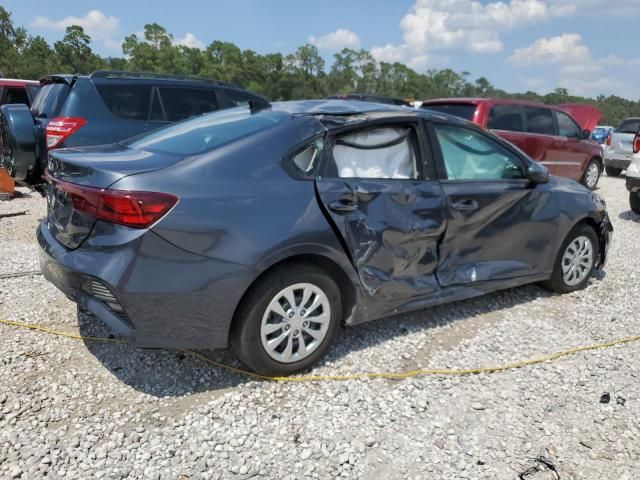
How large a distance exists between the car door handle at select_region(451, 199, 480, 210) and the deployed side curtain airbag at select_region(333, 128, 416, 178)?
0.39 m

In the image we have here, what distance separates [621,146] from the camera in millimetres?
13898

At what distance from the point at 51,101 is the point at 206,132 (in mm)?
3746

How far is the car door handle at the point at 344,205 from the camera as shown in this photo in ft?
10.1

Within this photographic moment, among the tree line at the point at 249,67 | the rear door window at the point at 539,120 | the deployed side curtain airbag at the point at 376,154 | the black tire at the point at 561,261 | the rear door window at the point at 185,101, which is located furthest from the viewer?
the tree line at the point at 249,67

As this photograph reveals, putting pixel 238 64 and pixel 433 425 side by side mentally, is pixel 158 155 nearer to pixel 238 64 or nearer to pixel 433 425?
pixel 433 425

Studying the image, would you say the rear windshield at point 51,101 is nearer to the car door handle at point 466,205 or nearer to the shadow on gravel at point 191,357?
the shadow on gravel at point 191,357

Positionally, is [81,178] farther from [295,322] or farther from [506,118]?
[506,118]

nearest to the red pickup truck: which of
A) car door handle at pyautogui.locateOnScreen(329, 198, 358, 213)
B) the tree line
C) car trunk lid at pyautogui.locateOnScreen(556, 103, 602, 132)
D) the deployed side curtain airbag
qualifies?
car trunk lid at pyautogui.locateOnScreen(556, 103, 602, 132)

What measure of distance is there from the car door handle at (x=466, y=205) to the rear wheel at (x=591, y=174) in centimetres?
813

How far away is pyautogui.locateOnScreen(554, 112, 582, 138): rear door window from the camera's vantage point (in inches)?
387

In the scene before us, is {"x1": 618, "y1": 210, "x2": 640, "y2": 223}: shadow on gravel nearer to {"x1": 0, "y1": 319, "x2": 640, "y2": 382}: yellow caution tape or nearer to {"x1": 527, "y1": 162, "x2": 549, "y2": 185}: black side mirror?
{"x1": 527, "y1": 162, "x2": 549, "y2": 185}: black side mirror

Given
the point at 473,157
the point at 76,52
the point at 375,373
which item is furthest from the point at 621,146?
the point at 76,52

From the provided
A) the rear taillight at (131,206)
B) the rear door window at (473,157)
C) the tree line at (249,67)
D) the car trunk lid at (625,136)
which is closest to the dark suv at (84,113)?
the rear taillight at (131,206)

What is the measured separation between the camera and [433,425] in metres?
2.80
